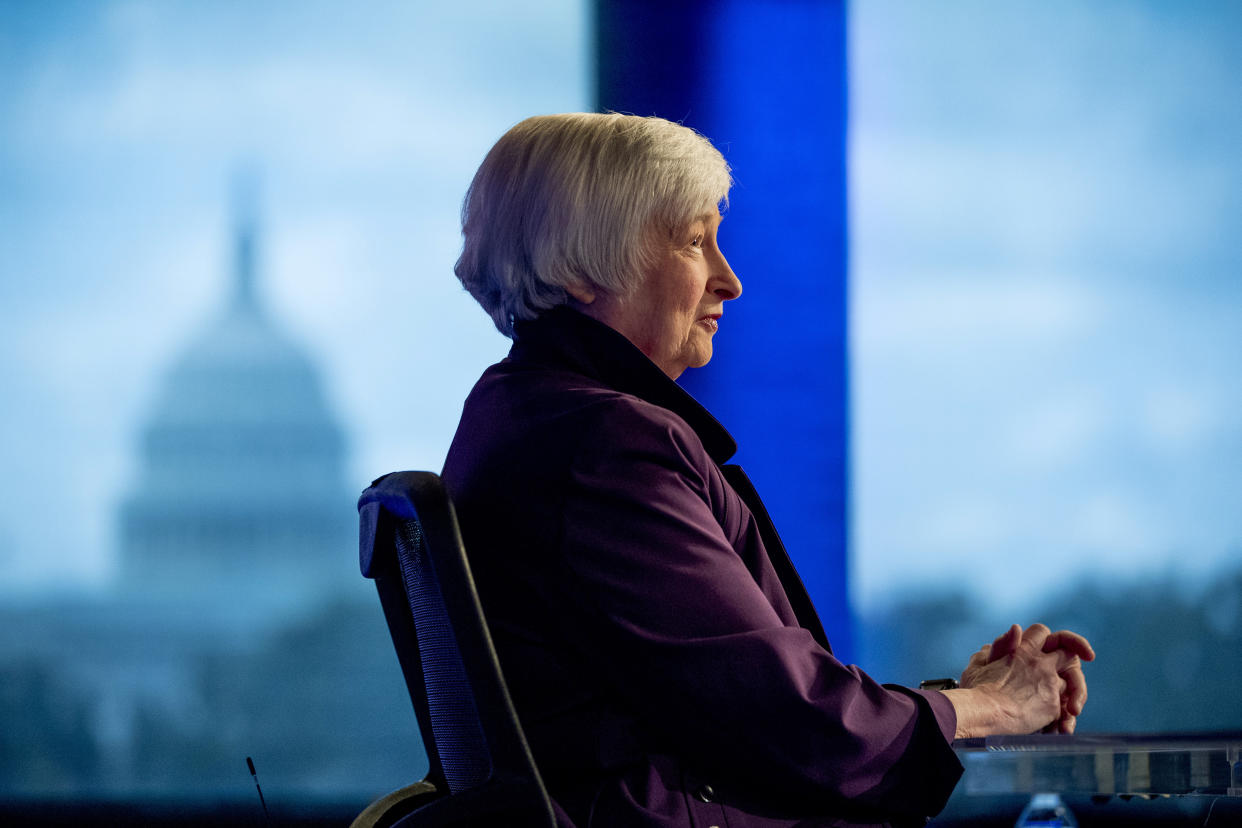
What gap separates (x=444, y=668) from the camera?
2.87 feet

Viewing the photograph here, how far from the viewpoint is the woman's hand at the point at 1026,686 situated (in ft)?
3.19

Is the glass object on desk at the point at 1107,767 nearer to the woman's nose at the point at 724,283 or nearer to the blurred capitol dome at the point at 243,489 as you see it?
the woman's nose at the point at 724,283

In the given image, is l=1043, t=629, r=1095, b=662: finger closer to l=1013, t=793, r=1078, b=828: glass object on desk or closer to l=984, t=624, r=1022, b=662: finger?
l=984, t=624, r=1022, b=662: finger

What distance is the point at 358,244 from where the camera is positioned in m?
2.98

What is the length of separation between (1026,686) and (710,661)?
404 mm

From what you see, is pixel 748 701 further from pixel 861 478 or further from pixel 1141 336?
pixel 1141 336

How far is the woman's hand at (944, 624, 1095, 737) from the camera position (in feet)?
3.19

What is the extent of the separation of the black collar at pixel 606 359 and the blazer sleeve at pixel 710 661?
0.52 ft

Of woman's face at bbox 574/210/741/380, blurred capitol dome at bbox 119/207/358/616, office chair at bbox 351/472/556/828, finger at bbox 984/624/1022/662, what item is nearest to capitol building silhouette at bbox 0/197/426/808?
blurred capitol dome at bbox 119/207/358/616

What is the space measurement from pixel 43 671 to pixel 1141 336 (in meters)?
3.19

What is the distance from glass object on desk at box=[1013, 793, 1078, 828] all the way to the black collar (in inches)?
91.1

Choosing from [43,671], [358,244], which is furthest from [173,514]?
[358,244]

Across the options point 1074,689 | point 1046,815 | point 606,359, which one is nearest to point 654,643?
point 606,359

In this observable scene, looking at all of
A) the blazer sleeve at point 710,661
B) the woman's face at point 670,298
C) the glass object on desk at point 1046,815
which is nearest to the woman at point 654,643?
the blazer sleeve at point 710,661
